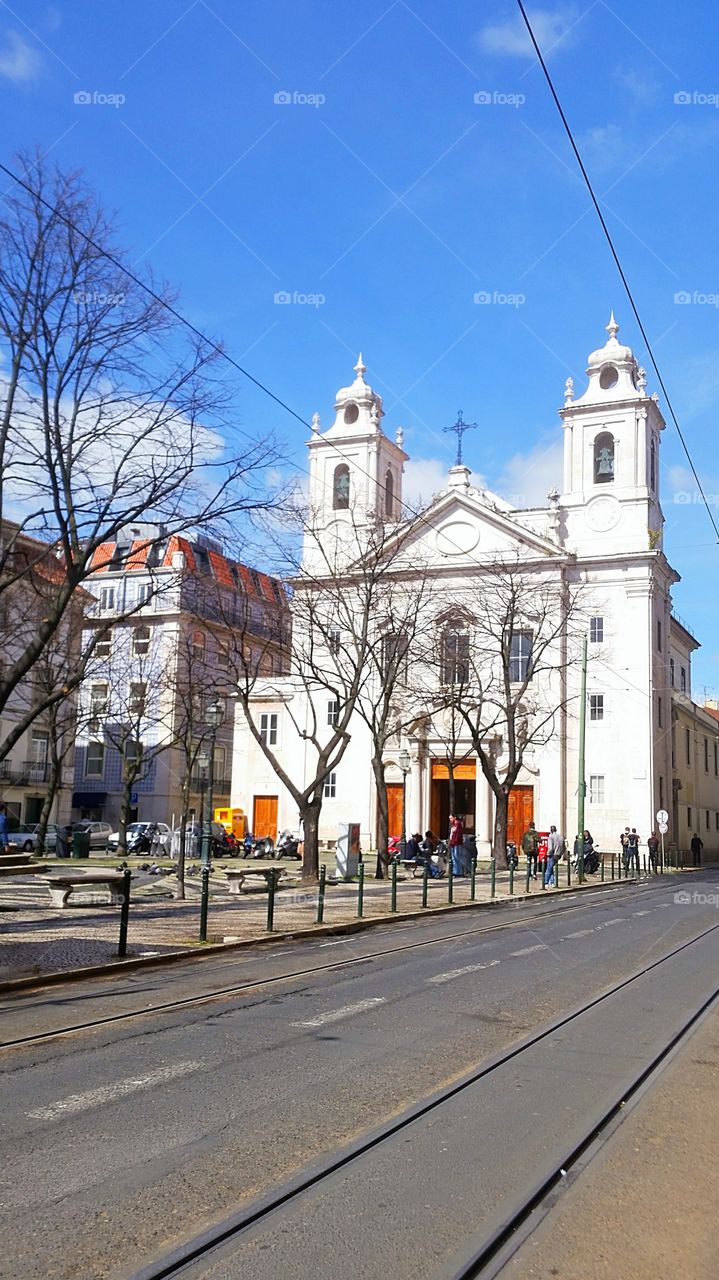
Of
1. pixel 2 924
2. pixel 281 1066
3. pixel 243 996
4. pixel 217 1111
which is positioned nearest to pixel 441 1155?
pixel 217 1111

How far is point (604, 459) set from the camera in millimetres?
57188

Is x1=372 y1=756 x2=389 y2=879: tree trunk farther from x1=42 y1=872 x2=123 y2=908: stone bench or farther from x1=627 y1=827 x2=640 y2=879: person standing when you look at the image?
x1=627 y1=827 x2=640 y2=879: person standing

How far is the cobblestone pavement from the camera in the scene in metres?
14.4

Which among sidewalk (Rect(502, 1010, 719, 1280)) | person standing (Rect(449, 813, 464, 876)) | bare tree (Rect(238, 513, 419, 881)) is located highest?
bare tree (Rect(238, 513, 419, 881))

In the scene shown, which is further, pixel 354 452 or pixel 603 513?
pixel 354 452

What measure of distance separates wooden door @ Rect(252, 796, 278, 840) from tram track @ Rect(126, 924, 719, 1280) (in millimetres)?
51372

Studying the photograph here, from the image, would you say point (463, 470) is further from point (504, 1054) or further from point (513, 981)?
point (504, 1054)

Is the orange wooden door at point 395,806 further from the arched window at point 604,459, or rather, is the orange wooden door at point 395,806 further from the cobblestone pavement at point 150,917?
the cobblestone pavement at point 150,917

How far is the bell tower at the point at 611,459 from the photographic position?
55656mm

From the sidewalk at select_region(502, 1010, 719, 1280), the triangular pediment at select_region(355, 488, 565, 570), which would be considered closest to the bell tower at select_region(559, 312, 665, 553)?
the triangular pediment at select_region(355, 488, 565, 570)

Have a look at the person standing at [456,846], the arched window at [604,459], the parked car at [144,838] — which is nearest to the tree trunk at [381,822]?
the person standing at [456,846]

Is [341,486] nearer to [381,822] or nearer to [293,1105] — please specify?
[381,822]

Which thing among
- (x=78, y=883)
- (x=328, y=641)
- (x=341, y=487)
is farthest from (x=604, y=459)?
(x=78, y=883)

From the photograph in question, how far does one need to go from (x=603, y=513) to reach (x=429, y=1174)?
5276 centimetres
